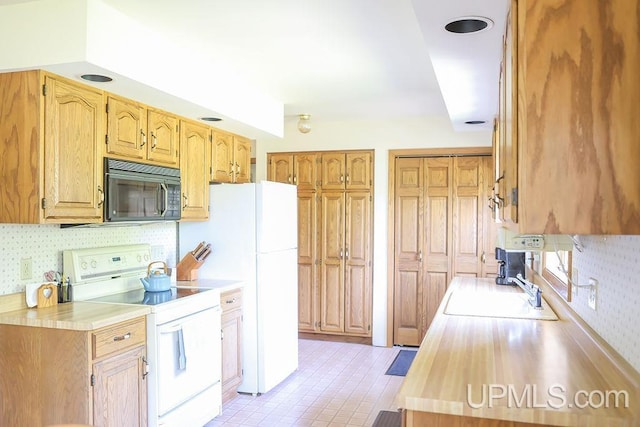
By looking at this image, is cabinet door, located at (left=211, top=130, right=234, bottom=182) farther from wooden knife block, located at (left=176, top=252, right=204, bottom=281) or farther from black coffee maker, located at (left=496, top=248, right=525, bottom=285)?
black coffee maker, located at (left=496, top=248, right=525, bottom=285)

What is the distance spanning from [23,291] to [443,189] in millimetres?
3740

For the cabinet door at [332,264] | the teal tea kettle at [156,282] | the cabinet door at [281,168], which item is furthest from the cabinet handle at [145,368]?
the cabinet door at [281,168]

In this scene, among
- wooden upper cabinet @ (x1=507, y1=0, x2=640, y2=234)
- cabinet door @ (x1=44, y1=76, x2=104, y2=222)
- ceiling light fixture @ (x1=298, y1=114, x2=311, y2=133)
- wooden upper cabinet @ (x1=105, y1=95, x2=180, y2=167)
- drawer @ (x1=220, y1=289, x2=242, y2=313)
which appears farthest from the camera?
ceiling light fixture @ (x1=298, y1=114, x2=311, y2=133)

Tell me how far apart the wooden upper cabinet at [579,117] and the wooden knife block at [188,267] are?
2973mm

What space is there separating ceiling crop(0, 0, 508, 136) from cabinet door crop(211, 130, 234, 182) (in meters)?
0.53

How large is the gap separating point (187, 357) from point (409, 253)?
2.81 m

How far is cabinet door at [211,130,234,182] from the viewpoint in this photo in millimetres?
4008

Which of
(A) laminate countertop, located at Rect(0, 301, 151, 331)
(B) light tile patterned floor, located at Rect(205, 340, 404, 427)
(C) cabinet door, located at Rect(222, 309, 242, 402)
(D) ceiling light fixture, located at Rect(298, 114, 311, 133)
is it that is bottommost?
Answer: (B) light tile patterned floor, located at Rect(205, 340, 404, 427)

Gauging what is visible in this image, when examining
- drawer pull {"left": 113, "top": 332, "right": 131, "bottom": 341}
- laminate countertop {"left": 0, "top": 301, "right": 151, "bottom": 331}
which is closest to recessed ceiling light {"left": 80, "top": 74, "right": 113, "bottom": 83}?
laminate countertop {"left": 0, "top": 301, "right": 151, "bottom": 331}

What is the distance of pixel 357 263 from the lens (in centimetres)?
529

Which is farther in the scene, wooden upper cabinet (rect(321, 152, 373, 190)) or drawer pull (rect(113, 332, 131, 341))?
wooden upper cabinet (rect(321, 152, 373, 190))

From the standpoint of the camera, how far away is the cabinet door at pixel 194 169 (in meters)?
3.61

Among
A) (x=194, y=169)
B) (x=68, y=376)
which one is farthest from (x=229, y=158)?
(x=68, y=376)
